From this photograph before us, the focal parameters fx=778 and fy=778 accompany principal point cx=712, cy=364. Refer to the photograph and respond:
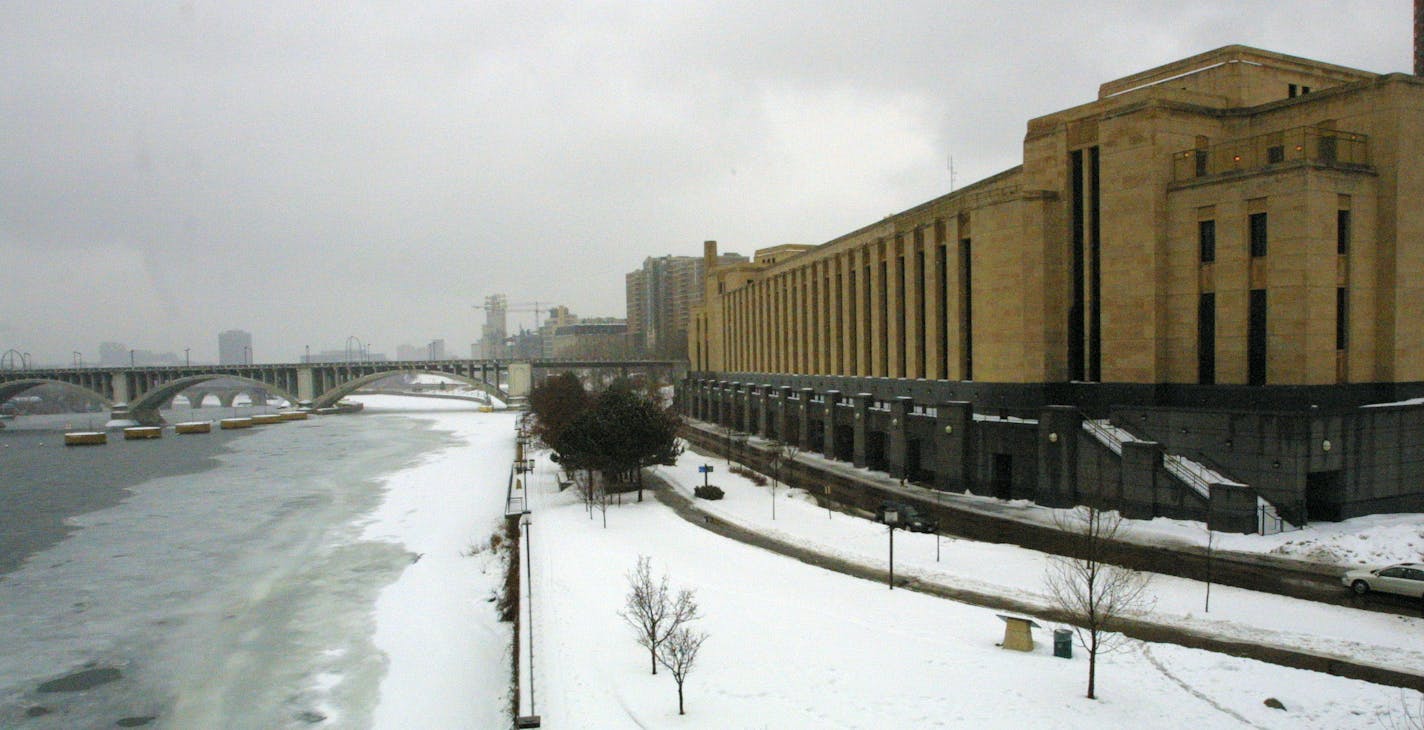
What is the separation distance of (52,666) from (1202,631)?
33234mm

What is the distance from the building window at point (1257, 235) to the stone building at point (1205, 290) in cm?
9

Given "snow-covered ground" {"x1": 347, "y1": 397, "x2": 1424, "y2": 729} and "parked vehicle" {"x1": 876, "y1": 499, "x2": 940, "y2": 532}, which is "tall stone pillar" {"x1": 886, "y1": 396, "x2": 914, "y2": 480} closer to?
"parked vehicle" {"x1": 876, "y1": 499, "x2": 940, "y2": 532}

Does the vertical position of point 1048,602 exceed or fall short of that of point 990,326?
it falls short

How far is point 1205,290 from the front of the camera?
115ft

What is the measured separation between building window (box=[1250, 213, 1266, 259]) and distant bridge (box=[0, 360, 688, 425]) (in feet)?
340

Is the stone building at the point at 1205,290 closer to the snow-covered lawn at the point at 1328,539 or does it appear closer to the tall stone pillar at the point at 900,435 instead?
the tall stone pillar at the point at 900,435

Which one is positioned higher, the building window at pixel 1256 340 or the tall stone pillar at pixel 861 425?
the building window at pixel 1256 340

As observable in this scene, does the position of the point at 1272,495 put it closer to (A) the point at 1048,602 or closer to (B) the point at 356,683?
(A) the point at 1048,602

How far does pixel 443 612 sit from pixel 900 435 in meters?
27.3

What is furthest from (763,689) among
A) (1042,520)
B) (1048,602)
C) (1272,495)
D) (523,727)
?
(1272,495)

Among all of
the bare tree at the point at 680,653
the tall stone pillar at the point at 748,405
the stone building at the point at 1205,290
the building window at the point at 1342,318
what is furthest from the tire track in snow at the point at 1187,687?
the tall stone pillar at the point at 748,405

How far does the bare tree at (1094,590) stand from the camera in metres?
16.7

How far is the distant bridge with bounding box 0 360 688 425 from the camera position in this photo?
135250 mm

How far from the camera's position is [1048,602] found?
22750mm
